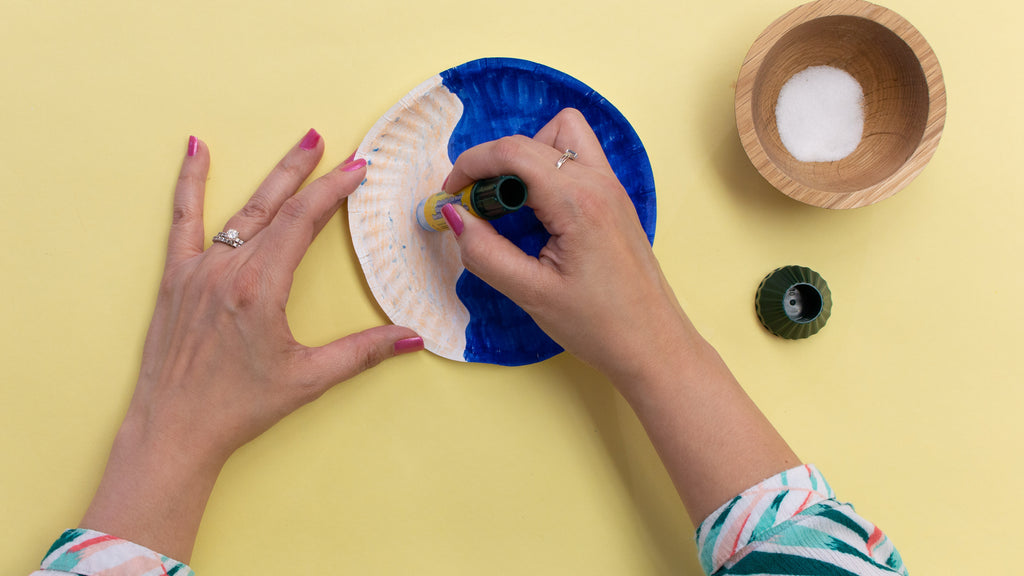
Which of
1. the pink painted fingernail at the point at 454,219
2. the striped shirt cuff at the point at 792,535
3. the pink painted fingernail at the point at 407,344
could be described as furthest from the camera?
Answer: the pink painted fingernail at the point at 407,344

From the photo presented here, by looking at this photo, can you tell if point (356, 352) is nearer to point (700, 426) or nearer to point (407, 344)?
point (407, 344)

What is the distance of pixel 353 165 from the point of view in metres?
0.79

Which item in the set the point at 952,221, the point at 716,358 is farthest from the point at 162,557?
the point at 952,221

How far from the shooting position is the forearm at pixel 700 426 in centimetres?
70

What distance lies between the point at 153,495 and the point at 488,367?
447 millimetres

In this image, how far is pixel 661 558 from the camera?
33.8 inches

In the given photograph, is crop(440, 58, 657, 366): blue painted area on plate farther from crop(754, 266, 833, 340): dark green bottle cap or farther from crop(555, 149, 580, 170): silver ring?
crop(754, 266, 833, 340): dark green bottle cap

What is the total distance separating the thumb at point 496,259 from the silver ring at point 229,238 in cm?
29

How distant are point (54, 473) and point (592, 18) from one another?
3.31ft

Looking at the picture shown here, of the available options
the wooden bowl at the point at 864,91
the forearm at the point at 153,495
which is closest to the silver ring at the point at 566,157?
the wooden bowl at the point at 864,91

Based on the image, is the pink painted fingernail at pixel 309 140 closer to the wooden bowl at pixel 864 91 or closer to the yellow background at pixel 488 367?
the yellow background at pixel 488 367

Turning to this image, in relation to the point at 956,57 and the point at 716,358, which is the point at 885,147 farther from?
the point at 716,358

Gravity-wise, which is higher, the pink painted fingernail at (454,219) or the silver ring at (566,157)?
the silver ring at (566,157)

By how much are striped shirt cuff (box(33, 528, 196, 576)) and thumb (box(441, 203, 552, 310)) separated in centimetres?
51
